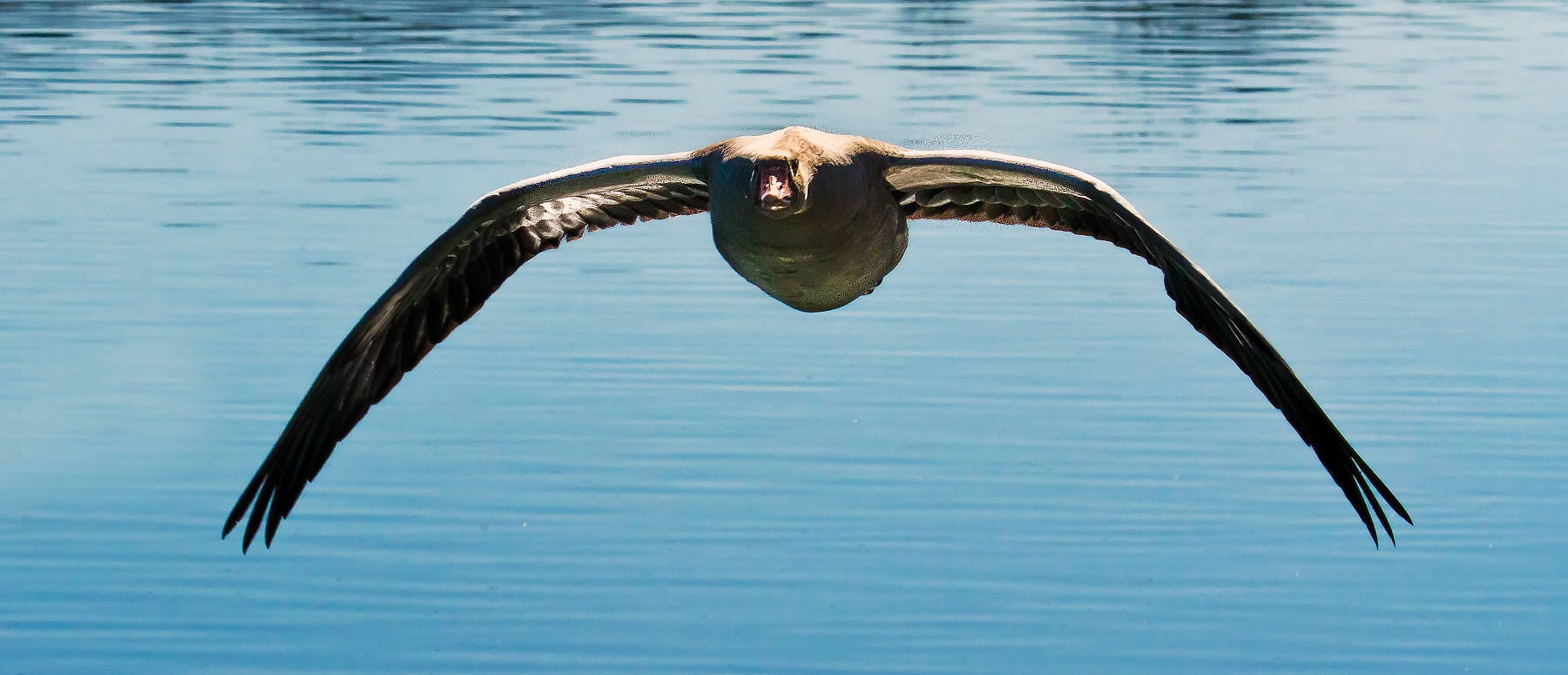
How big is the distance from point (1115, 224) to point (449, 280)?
258cm

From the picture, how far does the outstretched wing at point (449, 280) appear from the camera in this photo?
25.2 ft

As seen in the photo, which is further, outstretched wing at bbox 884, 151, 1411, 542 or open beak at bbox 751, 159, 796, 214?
outstretched wing at bbox 884, 151, 1411, 542

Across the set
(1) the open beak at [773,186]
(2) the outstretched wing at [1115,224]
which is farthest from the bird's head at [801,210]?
(2) the outstretched wing at [1115,224]

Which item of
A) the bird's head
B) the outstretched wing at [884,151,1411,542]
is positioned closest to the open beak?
the bird's head

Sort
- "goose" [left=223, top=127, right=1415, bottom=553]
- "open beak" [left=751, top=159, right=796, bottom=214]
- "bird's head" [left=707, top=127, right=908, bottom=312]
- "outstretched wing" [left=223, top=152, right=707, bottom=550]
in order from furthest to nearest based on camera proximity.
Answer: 1. "outstretched wing" [left=223, top=152, right=707, bottom=550]
2. "goose" [left=223, top=127, right=1415, bottom=553]
3. "bird's head" [left=707, top=127, right=908, bottom=312]
4. "open beak" [left=751, top=159, right=796, bottom=214]

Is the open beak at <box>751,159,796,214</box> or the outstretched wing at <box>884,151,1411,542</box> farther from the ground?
the open beak at <box>751,159,796,214</box>

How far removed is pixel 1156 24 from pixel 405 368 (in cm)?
1719

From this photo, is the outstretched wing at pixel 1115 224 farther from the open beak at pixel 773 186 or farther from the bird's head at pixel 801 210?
the open beak at pixel 773 186

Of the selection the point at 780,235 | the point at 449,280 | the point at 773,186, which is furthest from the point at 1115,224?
the point at 449,280

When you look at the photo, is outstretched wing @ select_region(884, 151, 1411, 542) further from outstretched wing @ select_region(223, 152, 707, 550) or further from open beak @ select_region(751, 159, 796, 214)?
outstretched wing @ select_region(223, 152, 707, 550)

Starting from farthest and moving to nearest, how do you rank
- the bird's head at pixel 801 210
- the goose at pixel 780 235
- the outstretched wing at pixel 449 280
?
the outstretched wing at pixel 449 280
the goose at pixel 780 235
the bird's head at pixel 801 210

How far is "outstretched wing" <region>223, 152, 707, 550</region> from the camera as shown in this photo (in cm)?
768

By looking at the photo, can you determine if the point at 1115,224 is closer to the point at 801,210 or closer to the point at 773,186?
the point at 801,210

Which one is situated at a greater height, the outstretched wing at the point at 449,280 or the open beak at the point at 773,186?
the open beak at the point at 773,186
